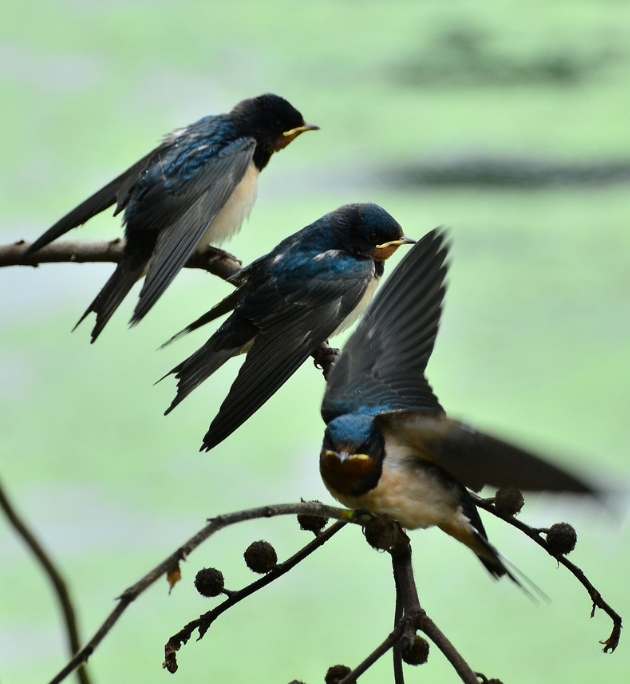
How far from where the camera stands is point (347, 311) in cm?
134

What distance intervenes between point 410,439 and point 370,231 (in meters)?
0.65

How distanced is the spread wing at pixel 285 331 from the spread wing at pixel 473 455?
323 millimetres

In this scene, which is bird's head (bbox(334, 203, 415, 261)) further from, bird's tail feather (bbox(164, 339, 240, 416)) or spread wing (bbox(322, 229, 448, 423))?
spread wing (bbox(322, 229, 448, 423))

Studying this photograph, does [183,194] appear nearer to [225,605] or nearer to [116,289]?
[116,289]

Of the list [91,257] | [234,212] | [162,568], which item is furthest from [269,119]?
[162,568]

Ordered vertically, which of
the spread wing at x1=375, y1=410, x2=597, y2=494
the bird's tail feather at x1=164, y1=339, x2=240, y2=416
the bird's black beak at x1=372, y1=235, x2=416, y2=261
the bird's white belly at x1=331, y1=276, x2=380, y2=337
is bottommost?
the spread wing at x1=375, y1=410, x2=597, y2=494

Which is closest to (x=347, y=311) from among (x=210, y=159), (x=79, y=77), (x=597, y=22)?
(x=210, y=159)

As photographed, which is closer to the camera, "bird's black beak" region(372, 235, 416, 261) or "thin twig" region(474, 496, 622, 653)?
"thin twig" region(474, 496, 622, 653)

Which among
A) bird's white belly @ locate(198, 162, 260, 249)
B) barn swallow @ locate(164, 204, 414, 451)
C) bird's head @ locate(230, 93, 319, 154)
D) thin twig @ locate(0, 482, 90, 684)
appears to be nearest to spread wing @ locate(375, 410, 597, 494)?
thin twig @ locate(0, 482, 90, 684)

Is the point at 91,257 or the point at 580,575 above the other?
the point at 91,257

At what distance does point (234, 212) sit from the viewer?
62.6 inches

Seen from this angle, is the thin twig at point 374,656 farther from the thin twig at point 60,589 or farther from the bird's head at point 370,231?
the bird's head at point 370,231

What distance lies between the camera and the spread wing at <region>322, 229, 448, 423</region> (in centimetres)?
92

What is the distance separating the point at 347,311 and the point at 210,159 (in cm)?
33
